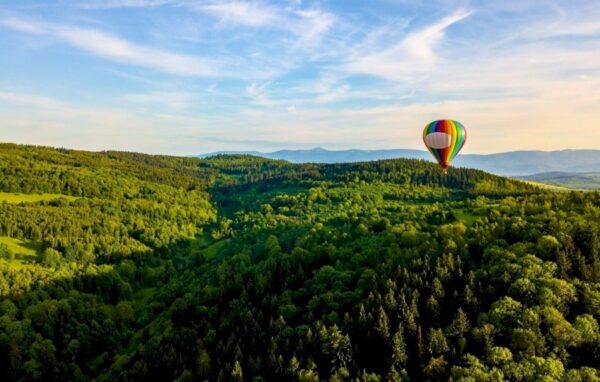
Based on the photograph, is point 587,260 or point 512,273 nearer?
point 512,273

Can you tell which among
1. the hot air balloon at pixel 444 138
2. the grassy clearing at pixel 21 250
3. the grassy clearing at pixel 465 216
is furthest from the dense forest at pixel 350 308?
the hot air balloon at pixel 444 138

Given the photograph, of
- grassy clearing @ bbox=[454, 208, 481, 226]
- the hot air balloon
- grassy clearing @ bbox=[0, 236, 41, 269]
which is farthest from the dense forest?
the hot air balloon

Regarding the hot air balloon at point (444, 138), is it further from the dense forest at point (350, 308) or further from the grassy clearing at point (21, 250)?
the grassy clearing at point (21, 250)

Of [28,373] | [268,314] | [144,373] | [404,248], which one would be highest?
[404,248]

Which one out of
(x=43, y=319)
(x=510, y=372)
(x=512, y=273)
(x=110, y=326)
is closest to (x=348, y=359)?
(x=510, y=372)

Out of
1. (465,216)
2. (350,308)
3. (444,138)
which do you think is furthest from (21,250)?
(465,216)

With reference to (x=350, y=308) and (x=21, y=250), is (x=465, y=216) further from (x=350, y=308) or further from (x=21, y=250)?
(x=21, y=250)

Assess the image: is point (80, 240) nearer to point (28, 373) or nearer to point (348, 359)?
point (28, 373)

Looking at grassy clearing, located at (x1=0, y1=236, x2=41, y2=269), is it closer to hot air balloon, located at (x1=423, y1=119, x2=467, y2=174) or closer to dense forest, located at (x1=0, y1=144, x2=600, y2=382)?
dense forest, located at (x1=0, y1=144, x2=600, y2=382)
